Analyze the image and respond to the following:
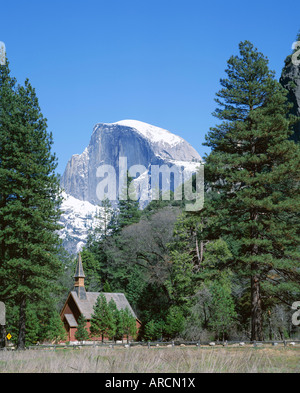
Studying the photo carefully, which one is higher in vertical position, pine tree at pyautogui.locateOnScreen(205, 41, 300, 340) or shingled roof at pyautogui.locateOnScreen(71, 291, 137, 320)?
pine tree at pyautogui.locateOnScreen(205, 41, 300, 340)

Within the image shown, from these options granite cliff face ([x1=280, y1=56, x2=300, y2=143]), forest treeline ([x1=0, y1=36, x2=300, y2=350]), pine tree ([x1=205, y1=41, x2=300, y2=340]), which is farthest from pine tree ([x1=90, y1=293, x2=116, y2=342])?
granite cliff face ([x1=280, y1=56, x2=300, y2=143])

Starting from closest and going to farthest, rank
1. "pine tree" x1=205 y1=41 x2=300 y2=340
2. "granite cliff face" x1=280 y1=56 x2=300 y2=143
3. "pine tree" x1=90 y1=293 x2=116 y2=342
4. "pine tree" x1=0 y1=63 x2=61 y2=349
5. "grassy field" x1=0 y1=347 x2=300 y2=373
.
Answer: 1. "grassy field" x1=0 y1=347 x2=300 y2=373
2. "pine tree" x1=205 y1=41 x2=300 y2=340
3. "pine tree" x1=0 y1=63 x2=61 y2=349
4. "pine tree" x1=90 y1=293 x2=116 y2=342
5. "granite cliff face" x1=280 y1=56 x2=300 y2=143

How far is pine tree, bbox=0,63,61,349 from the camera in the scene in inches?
1009

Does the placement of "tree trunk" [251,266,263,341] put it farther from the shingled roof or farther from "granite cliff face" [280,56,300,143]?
"granite cliff face" [280,56,300,143]

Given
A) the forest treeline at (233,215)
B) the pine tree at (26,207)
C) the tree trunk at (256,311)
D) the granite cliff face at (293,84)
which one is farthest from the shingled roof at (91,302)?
the tree trunk at (256,311)

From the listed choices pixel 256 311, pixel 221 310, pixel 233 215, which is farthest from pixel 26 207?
pixel 221 310

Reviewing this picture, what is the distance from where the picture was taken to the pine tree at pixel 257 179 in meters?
21.7

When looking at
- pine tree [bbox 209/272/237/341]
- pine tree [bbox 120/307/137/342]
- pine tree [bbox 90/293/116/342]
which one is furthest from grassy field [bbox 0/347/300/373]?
pine tree [bbox 120/307/137/342]

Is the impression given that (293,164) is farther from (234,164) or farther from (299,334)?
(299,334)

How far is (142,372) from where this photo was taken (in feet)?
23.3

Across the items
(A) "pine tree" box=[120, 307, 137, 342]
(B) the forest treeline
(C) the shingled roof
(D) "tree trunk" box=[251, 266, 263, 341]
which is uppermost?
(B) the forest treeline

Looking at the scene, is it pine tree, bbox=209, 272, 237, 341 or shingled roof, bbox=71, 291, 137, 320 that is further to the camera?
shingled roof, bbox=71, 291, 137, 320

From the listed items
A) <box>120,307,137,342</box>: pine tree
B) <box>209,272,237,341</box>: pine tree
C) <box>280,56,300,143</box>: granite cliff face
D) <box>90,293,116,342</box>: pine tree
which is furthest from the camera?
<box>280,56,300,143</box>: granite cliff face
